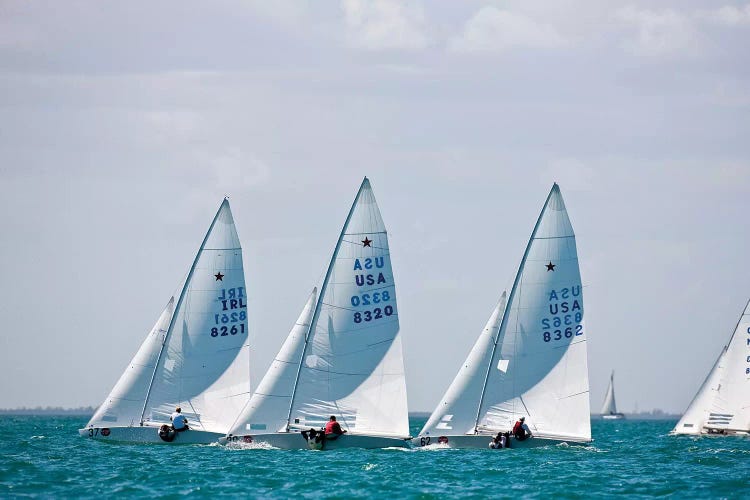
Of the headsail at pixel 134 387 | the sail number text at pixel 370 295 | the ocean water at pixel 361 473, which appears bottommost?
the ocean water at pixel 361 473

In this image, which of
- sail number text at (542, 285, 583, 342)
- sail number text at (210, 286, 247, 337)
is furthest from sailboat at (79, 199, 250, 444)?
sail number text at (542, 285, 583, 342)

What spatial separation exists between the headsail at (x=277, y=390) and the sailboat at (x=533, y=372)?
17.1 ft

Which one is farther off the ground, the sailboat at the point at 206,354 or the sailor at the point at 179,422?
the sailboat at the point at 206,354

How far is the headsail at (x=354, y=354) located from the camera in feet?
158

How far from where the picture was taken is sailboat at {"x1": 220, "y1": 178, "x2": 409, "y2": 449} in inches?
1898

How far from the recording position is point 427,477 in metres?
40.9

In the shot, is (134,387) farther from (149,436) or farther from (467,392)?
(467,392)

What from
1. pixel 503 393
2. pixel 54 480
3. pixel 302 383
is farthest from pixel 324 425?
pixel 54 480

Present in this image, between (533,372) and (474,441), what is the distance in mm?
3388

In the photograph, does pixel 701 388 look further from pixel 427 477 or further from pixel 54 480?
pixel 54 480

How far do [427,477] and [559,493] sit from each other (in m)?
4.92

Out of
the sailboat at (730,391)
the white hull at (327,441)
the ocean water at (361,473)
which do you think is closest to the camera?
the ocean water at (361,473)

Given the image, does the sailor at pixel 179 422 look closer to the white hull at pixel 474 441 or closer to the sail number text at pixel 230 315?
the sail number text at pixel 230 315

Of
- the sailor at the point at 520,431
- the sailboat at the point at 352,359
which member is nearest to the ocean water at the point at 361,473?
the sailor at the point at 520,431
